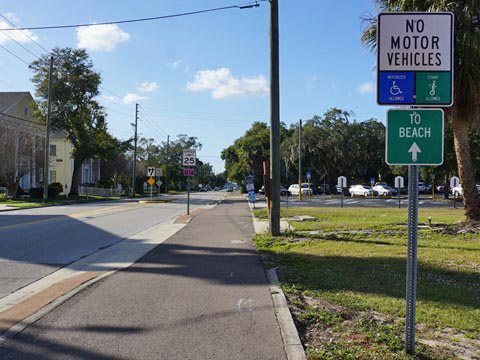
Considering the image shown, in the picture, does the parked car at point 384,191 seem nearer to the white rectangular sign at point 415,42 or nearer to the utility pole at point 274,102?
the utility pole at point 274,102

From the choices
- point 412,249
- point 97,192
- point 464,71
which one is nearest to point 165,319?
point 412,249

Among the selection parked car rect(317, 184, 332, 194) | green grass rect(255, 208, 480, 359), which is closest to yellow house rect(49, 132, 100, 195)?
parked car rect(317, 184, 332, 194)

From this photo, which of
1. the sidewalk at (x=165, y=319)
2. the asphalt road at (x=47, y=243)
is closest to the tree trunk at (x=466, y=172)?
the sidewalk at (x=165, y=319)

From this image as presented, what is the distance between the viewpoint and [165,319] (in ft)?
19.7

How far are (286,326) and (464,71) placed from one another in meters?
10.9

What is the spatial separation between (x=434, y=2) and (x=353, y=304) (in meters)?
10.9

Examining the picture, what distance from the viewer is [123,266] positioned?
32.7 feet

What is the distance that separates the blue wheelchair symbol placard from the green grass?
93.2 inches

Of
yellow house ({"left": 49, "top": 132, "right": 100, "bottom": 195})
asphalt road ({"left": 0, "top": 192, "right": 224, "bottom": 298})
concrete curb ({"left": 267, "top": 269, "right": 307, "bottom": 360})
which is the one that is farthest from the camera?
yellow house ({"left": 49, "top": 132, "right": 100, "bottom": 195})

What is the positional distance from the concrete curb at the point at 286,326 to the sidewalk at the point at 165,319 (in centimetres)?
9

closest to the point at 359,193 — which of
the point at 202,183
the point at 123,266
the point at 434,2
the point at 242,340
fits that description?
the point at 434,2

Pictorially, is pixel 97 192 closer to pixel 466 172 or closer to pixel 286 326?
pixel 466 172

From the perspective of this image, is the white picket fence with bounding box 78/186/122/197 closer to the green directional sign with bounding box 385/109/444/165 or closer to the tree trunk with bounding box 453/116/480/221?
the tree trunk with bounding box 453/116/480/221

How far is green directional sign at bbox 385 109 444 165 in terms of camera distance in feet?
14.6
